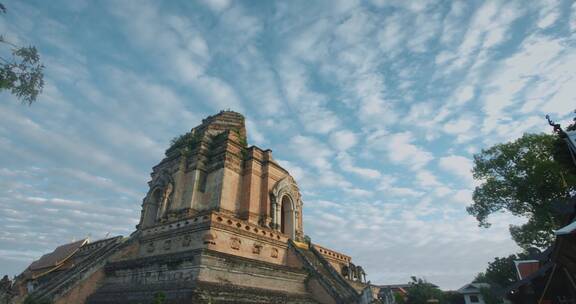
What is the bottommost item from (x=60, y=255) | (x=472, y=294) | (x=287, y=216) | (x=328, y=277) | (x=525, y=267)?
(x=472, y=294)

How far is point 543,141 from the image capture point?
2109 centimetres

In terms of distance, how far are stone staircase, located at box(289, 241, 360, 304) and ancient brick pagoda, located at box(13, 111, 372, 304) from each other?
49mm

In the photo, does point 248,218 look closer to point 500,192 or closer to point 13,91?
point 13,91

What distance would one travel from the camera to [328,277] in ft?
48.3

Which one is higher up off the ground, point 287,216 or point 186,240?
point 287,216

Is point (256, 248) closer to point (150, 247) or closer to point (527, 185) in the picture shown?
point (150, 247)

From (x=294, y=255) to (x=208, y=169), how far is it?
24.7 ft

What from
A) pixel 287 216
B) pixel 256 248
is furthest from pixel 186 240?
pixel 287 216

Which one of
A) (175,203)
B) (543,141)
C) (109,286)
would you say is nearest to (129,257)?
(109,286)

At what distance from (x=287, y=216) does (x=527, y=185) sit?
16.7m

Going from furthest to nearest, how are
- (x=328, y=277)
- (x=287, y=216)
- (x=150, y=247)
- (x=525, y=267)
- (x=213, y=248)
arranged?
(x=287, y=216) → (x=525, y=267) → (x=328, y=277) → (x=150, y=247) → (x=213, y=248)

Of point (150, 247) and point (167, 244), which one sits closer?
point (167, 244)

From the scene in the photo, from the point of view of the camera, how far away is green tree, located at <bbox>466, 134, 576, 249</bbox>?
19781mm

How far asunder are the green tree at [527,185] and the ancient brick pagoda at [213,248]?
1183 centimetres
